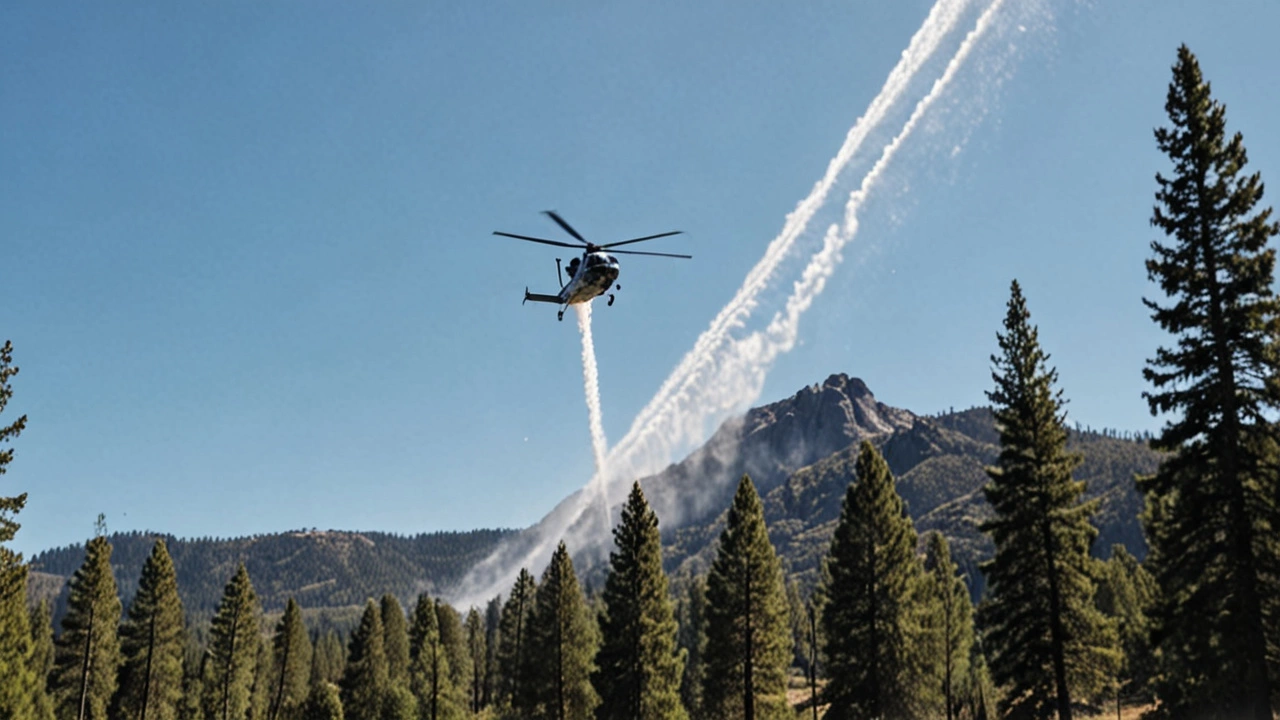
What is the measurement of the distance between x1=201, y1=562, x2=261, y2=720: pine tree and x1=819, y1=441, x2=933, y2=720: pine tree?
165 ft

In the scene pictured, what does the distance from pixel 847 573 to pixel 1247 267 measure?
2477 centimetres

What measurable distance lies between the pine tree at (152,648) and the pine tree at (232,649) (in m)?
6.62

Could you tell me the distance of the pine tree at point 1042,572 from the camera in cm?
3055

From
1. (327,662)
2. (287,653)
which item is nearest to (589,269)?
(287,653)

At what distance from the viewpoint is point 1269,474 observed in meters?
23.9

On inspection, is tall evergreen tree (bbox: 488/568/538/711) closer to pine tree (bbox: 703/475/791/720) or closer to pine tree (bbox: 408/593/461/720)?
pine tree (bbox: 408/593/461/720)

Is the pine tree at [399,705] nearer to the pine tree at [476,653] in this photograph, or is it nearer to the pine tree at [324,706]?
the pine tree at [324,706]

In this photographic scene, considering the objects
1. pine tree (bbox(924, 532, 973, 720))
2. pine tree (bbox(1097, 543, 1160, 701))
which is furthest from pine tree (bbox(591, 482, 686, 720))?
pine tree (bbox(1097, 543, 1160, 701))

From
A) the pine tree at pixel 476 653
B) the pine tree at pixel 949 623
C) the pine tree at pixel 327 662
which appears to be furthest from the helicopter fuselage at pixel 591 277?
the pine tree at pixel 327 662

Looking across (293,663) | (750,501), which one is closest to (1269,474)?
(750,501)

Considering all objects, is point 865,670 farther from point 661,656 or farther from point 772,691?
point 661,656

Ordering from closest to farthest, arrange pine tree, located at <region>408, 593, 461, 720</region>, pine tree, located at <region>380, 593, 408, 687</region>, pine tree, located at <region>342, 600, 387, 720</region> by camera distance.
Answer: pine tree, located at <region>408, 593, 461, 720</region>, pine tree, located at <region>342, 600, 387, 720</region>, pine tree, located at <region>380, 593, 408, 687</region>

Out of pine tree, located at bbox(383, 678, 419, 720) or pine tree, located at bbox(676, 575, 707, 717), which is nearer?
pine tree, located at bbox(676, 575, 707, 717)

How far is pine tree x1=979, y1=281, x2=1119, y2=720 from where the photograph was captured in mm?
30547
